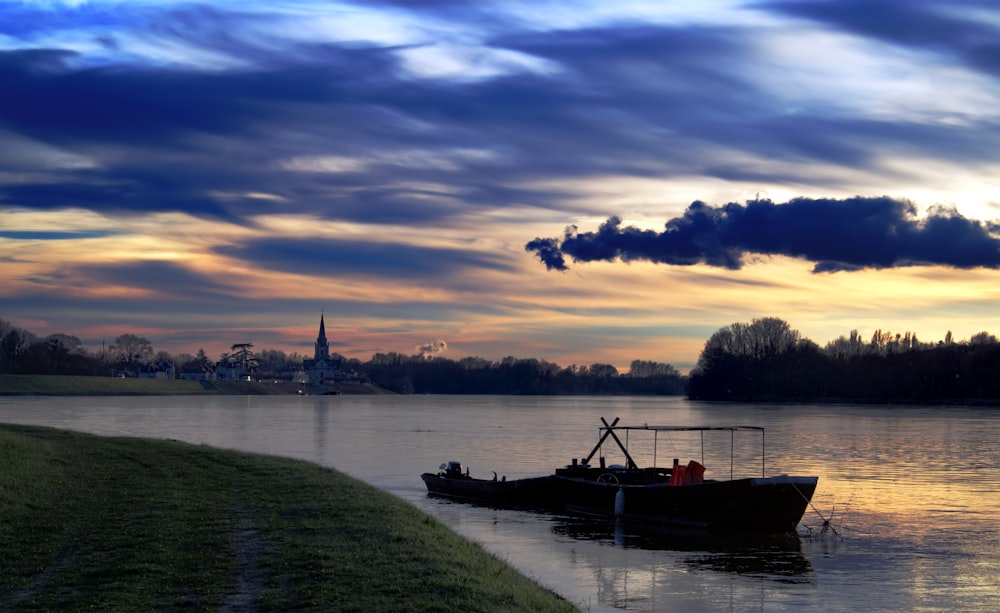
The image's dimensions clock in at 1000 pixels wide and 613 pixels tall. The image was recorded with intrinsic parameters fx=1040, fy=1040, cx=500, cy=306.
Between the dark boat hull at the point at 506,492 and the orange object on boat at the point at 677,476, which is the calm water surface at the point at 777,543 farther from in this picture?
the orange object on boat at the point at 677,476

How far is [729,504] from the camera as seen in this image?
40406 mm

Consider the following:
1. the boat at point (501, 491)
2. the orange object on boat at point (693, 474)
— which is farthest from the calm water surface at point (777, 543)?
the orange object on boat at point (693, 474)

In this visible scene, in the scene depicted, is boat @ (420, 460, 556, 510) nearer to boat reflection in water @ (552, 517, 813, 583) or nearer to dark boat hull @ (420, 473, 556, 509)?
dark boat hull @ (420, 473, 556, 509)

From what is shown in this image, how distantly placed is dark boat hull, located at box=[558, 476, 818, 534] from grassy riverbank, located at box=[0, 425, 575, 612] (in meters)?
11.9

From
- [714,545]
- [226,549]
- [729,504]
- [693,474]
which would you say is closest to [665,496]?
[693,474]

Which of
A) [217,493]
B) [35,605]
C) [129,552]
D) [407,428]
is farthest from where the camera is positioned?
[407,428]

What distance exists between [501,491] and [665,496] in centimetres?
988

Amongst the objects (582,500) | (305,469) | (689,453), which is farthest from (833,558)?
(689,453)

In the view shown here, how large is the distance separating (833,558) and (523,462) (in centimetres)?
4061

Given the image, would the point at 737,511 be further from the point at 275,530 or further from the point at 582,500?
the point at 275,530

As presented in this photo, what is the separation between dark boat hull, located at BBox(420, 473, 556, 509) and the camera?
48.8 meters

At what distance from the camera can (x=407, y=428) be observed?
121 meters

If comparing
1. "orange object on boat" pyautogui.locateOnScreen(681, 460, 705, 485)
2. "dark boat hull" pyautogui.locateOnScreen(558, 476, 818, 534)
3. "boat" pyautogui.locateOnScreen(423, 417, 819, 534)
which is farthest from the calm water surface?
"orange object on boat" pyautogui.locateOnScreen(681, 460, 705, 485)

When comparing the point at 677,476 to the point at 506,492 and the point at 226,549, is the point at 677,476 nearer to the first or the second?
the point at 506,492
